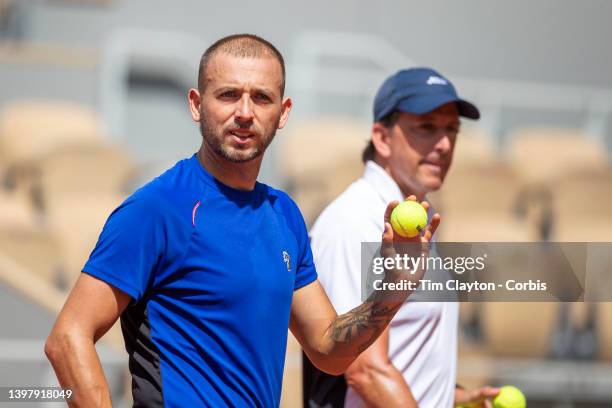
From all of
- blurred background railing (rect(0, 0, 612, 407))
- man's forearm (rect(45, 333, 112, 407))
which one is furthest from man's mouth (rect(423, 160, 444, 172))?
blurred background railing (rect(0, 0, 612, 407))

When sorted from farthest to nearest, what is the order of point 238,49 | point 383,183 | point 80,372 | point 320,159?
point 320,159, point 383,183, point 238,49, point 80,372

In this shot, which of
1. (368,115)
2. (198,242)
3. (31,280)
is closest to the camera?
(198,242)

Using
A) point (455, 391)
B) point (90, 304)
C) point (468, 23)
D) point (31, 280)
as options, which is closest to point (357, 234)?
point (455, 391)

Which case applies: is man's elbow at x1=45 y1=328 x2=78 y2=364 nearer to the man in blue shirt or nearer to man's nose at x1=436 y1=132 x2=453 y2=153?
the man in blue shirt

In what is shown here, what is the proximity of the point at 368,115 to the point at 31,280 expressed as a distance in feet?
17.0

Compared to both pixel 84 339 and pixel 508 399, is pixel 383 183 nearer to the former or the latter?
pixel 508 399

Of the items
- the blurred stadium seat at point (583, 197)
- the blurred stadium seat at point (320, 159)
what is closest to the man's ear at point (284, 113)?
the blurred stadium seat at point (320, 159)

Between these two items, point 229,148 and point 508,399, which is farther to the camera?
point 508,399

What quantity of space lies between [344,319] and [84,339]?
0.70 m

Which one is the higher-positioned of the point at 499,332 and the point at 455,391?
the point at 499,332

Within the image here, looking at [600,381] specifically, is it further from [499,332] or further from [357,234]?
[357,234]

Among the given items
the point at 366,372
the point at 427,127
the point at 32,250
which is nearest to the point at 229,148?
the point at 366,372

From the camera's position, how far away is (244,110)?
8.04ft

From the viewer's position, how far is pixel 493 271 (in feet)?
9.97
